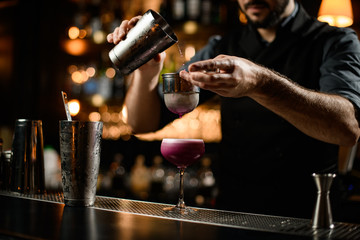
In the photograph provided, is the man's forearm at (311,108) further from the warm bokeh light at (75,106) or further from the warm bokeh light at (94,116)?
the warm bokeh light at (75,106)

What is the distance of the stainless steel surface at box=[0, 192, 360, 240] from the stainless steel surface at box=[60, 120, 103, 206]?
68 millimetres

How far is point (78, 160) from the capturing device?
1.23m

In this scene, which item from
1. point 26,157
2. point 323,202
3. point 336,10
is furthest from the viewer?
point 336,10

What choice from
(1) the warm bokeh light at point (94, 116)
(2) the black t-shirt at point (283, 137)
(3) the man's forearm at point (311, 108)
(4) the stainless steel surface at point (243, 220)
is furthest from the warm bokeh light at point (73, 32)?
(3) the man's forearm at point (311, 108)

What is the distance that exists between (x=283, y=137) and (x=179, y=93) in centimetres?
80

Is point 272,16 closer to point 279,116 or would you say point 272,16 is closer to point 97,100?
point 279,116

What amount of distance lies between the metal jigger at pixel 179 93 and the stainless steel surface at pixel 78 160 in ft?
0.82

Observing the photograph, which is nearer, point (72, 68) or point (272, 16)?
point (272, 16)

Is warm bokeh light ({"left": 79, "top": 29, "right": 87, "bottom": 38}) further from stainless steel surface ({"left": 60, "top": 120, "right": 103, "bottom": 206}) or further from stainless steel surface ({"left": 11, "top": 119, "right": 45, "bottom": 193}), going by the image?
stainless steel surface ({"left": 60, "top": 120, "right": 103, "bottom": 206})

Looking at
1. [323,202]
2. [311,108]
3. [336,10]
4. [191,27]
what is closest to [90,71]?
[191,27]

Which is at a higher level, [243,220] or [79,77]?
[79,77]

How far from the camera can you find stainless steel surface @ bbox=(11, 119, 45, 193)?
4.58 ft

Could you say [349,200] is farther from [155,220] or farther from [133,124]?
[155,220]

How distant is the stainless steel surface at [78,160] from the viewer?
123 cm
